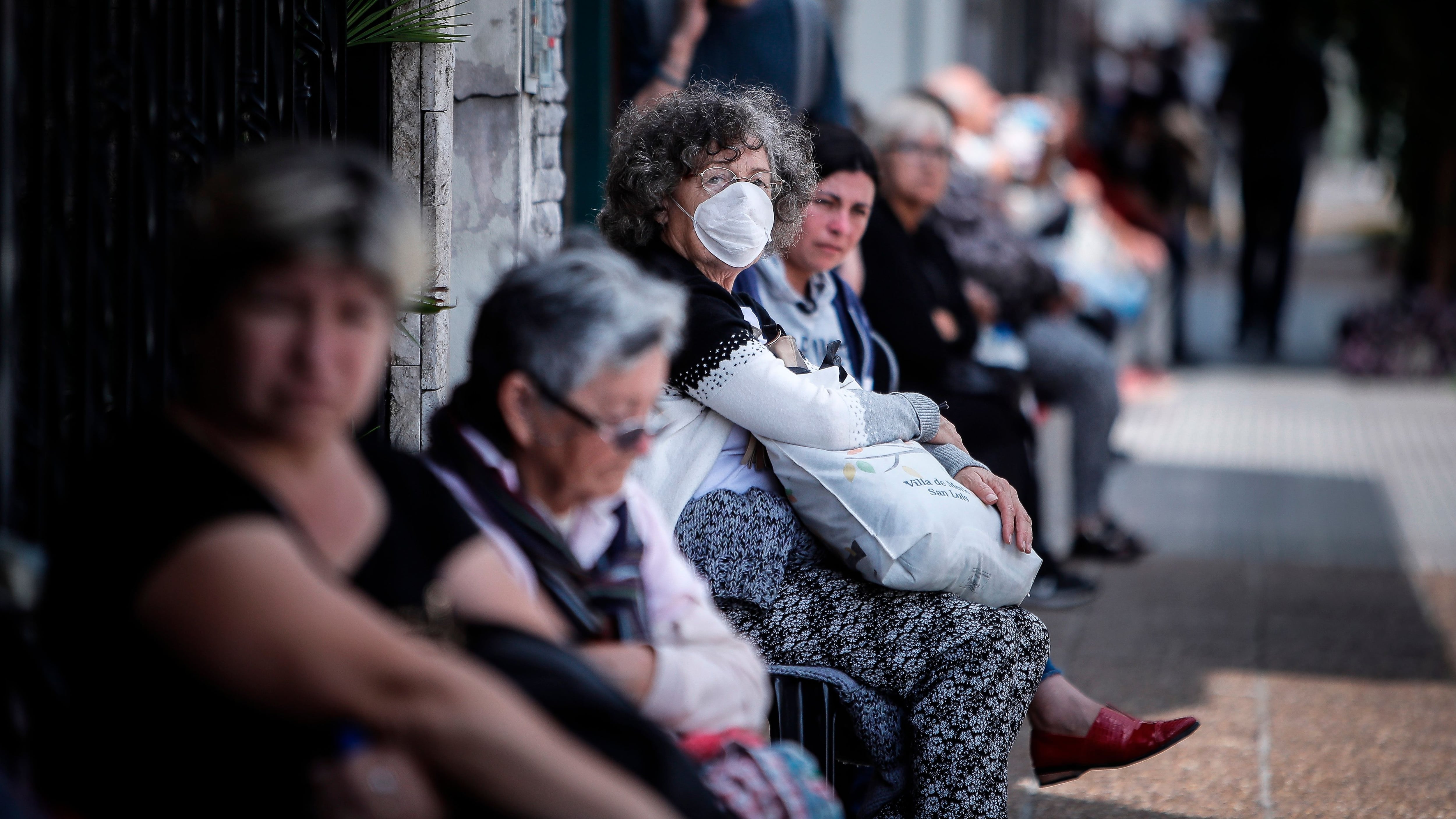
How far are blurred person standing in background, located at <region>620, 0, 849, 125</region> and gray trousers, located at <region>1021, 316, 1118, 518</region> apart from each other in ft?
4.68

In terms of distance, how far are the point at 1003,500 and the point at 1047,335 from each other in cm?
298

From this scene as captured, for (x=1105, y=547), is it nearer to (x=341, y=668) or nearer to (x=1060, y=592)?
(x=1060, y=592)

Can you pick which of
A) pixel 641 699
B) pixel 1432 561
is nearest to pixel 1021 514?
pixel 641 699

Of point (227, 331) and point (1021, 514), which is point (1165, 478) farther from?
point (227, 331)

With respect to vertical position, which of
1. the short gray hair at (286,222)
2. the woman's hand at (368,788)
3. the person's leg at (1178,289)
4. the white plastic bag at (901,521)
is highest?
the short gray hair at (286,222)

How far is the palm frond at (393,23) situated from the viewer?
294 centimetres

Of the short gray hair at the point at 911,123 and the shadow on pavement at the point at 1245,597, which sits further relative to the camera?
the short gray hair at the point at 911,123

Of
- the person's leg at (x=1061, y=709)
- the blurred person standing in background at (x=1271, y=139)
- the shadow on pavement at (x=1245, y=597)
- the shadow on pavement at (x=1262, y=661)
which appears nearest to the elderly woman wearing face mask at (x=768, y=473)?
the person's leg at (x=1061, y=709)

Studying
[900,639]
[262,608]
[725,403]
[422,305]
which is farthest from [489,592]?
[422,305]

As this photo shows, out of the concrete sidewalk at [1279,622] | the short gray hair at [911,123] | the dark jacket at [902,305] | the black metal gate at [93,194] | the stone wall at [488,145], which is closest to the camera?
the black metal gate at [93,194]

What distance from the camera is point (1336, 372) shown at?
1094cm

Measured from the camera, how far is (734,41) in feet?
15.7

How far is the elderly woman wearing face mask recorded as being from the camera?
267cm

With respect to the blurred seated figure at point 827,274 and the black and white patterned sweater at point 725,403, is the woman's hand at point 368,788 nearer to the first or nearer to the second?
the black and white patterned sweater at point 725,403
